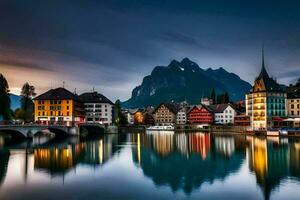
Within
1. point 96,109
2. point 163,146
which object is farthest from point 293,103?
point 96,109

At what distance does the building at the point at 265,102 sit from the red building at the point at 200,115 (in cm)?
4160

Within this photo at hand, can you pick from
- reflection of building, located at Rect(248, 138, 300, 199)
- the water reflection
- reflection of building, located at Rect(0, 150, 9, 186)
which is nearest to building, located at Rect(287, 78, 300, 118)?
reflection of building, located at Rect(248, 138, 300, 199)

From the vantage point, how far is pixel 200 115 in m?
187

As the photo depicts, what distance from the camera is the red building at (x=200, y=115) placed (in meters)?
182

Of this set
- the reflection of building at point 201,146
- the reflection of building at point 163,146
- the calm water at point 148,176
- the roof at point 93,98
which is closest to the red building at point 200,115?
the roof at point 93,98

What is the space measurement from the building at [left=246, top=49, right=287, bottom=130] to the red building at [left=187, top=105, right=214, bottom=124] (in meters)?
41.6

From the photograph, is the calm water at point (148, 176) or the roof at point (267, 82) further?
the roof at point (267, 82)

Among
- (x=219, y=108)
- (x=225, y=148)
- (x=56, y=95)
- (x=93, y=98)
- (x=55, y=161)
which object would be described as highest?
(x=93, y=98)

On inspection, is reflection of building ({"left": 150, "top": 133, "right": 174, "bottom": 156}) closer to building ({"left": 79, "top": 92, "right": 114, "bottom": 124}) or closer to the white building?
building ({"left": 79, "top": 92, "right": 114, "bottom": 124})

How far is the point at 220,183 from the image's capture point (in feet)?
122

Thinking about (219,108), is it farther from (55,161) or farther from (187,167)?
(55,161)

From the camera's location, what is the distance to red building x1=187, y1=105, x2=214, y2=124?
18212cm

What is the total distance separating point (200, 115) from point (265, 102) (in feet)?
181

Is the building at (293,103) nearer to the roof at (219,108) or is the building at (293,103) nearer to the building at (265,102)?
the building at (265,102)
